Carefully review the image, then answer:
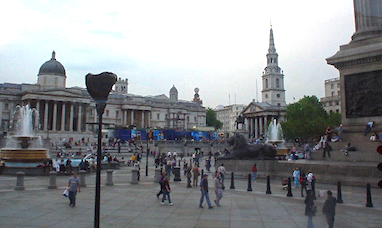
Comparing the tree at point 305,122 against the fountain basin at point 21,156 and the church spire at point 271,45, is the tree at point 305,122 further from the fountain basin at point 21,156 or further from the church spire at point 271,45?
the fountain basin at point 21,156

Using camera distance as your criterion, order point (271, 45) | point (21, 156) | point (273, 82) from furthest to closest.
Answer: point (271, 45)
point (273, 82)
point (21, 156)

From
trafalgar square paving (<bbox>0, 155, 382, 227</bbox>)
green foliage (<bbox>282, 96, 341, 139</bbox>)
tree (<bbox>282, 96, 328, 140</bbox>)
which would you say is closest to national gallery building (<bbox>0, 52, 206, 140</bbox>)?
tree (<bbox>282, 96, 328, 140</bbox>)

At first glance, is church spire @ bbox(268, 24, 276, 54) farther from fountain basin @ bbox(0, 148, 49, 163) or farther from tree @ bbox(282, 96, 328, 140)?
fountain basin @ bbox(0, 148, 49, 163)

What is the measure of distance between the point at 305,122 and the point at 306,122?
227 millimetres

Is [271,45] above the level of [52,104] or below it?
above

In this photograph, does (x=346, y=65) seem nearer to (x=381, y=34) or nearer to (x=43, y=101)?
(x=381, y=34)

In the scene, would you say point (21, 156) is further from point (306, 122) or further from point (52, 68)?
point (306, 122)

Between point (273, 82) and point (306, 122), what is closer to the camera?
point (306, 122)

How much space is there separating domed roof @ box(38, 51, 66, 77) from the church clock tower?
80.3 meters

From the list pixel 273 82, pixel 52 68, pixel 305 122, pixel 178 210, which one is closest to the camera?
pixel 178 210

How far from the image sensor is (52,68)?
84.8m

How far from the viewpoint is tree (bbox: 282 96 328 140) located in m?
73.9

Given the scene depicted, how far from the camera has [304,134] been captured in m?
76.6

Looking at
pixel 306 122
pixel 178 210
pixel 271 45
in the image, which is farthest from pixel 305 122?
pixel 178 210
